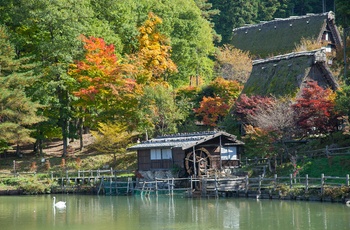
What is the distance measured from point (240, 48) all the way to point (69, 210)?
1505 inches

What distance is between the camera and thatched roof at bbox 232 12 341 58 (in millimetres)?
65250

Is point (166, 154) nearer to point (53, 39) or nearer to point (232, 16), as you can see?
point (53, 39)

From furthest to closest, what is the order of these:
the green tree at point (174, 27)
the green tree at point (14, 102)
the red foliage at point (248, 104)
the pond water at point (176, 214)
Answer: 1. the green tree at point (174, 27)
2. the green tree at point (14, 102)
3. the red foliage at point (248, 104)
4. the pond water at point (176, 214)

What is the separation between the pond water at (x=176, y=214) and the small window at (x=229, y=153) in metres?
5.55

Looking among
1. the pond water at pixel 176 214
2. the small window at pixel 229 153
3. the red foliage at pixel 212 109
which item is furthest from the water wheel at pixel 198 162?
the red foliage at pixel 212 109

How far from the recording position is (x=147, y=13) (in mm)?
63250

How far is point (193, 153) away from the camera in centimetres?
4278

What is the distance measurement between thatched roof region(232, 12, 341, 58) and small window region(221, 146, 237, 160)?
23.0 m

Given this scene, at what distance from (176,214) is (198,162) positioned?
9975 millimetres

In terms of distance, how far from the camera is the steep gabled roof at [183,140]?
42.5 meters

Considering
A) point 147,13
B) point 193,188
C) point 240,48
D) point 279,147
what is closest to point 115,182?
point 193,188

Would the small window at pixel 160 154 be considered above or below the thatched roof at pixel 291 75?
below

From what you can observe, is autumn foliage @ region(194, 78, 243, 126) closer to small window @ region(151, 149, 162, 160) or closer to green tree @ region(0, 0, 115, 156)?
small window @ region(151, 149, 162, 160)

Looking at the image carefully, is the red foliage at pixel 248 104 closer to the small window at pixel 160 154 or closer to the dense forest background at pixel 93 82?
the dense forest background at pixel 93 82
